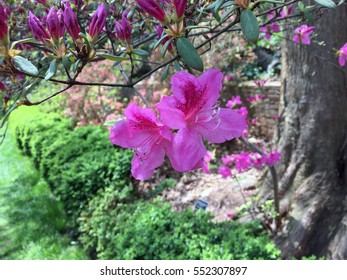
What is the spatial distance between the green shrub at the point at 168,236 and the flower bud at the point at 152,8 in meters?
1.86

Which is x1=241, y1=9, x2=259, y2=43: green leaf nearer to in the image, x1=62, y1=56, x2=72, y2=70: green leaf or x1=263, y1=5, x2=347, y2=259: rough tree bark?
x1=62, y1=56, x2=72, y2=70: green leaf

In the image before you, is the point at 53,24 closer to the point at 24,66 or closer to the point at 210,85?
the point at 24,66

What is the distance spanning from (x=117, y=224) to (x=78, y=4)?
229 cm

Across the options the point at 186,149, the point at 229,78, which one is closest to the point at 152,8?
the point at 186,149

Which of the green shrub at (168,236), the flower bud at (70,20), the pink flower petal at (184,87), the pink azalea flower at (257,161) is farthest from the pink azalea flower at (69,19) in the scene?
the pink azalea flower at (257,161)

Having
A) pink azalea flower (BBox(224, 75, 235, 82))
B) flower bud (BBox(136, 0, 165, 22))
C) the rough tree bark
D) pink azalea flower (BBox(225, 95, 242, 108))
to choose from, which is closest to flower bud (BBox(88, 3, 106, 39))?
flower bud (BBox(136, 0, 165, 22))

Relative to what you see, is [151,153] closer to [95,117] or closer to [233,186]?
[233,186]

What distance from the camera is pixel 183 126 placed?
0.68 meters

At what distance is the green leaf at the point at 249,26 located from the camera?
2.37ft

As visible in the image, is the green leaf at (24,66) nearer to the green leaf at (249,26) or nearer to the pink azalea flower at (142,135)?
the pink azalea flower at (142,135)

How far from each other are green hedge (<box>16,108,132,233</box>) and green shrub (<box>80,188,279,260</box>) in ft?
1.33

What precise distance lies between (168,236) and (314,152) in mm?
1155

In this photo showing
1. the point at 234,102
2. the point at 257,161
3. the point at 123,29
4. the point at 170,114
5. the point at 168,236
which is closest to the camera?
the point at 170,114

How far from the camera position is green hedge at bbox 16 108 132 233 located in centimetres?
379
